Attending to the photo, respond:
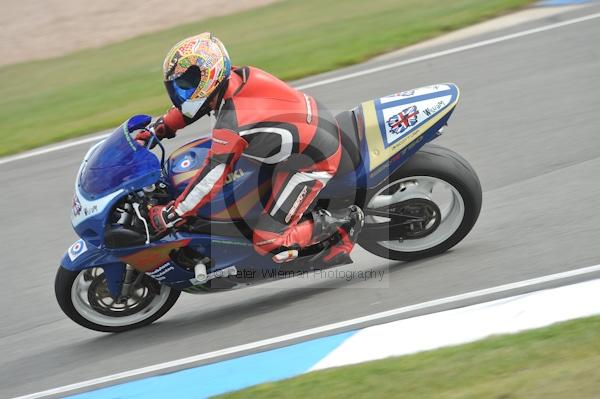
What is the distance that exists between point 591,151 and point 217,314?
11.2 feet

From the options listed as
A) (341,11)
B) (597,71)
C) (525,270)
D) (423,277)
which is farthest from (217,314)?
(341,11)

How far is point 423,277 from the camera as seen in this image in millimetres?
6055

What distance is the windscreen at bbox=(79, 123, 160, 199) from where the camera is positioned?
18.6ft

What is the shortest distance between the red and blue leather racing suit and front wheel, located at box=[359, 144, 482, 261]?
0.33 m

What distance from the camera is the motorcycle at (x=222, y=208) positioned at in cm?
573

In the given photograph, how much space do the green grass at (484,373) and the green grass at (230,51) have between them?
631 cm

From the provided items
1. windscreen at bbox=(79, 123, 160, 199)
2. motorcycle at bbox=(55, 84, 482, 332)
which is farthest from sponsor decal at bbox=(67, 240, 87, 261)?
windscreen at bbox=(79, 123, 160, 199)

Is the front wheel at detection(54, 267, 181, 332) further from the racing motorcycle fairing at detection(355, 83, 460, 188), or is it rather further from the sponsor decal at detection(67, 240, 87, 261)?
the racing motorcycle fairing at detection(355, 83, 460, 188)

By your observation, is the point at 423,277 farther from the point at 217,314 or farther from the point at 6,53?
the point at 6,53

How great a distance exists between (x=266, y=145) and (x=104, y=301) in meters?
1.53

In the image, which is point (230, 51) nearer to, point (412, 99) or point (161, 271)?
point (412, 99)

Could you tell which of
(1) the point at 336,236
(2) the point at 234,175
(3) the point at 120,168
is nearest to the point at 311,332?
(1) the point at 336,236

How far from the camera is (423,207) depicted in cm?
620

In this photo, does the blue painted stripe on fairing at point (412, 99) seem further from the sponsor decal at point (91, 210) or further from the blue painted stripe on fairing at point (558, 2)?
the blue painted stripe on fairing at point (558, 2)
